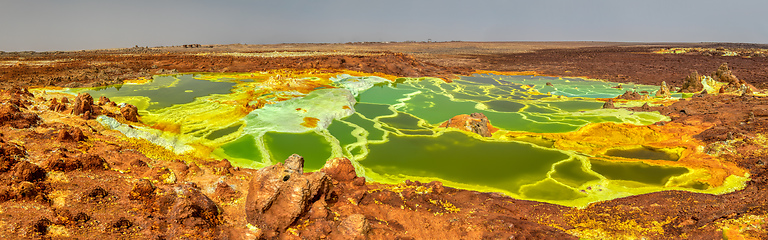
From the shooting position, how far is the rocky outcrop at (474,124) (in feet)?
67.8

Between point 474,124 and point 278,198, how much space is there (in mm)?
15266

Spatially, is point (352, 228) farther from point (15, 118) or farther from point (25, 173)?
point (15, 118)

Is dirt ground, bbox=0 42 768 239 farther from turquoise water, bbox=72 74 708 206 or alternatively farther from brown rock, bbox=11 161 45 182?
turquoise water, bbox=72 74 708 206

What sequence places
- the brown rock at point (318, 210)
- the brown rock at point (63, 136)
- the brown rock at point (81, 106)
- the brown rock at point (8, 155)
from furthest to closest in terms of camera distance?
1. the brown rock at point (81, 106)
2. the brown rock at point (63, 136)
3. the brown rock at point (8, 155)
4. the brown rock at point (318, 210)

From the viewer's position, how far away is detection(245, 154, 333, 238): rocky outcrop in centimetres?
809

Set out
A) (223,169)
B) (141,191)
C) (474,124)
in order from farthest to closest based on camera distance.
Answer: (474,124) → (223,169) → (141,191)

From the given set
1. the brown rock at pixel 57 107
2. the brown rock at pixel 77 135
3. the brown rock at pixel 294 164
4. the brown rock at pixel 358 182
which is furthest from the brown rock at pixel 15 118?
the brown rock at pixel 358 182

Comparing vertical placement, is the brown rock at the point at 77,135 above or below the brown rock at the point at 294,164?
above

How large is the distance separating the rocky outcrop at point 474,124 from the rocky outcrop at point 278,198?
45.9 ft

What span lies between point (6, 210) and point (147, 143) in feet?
32.6

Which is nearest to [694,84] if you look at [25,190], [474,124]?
[474,124]

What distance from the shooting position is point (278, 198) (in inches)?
331

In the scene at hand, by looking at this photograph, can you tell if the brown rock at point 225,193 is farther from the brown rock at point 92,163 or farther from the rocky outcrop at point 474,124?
the rocky outcrop at point 474,124

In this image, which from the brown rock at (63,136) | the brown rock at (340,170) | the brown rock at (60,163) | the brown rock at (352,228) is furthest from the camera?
the brown rock at (63,136)
